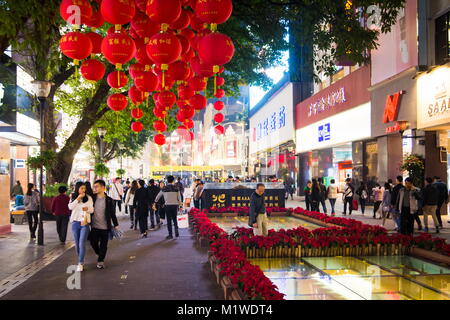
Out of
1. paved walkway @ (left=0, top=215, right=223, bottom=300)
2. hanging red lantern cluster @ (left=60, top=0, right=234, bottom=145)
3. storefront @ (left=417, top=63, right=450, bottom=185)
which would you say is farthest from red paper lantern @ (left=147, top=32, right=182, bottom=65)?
storefront @ (left=417, top=63, right=450, bottom=185)

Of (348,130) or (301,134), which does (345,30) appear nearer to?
(348,130)

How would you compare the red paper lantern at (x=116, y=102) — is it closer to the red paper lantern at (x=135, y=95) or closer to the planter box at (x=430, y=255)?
the red paper lantern at (x=135, y=95)

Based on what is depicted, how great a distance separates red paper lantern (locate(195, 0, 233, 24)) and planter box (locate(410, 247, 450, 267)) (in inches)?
298

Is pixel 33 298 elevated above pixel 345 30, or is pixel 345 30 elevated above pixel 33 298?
pixel 345 30

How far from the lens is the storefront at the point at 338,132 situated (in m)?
26.2

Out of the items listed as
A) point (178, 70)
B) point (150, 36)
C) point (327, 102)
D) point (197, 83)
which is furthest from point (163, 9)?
point (327, 102)

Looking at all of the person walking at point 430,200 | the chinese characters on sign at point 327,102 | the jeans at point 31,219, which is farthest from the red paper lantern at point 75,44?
the chinese characters on sign at point 327,102

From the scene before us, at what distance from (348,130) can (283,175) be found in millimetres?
18621

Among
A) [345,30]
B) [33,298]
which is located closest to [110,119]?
[345,30]

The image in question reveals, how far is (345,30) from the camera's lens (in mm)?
10867

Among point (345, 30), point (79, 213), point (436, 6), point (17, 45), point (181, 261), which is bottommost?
point (181, 261)

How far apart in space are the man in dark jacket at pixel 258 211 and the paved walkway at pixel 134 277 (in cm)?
151

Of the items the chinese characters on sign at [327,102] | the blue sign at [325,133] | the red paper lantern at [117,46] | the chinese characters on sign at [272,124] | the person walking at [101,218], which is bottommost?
the person walking at [101,218]

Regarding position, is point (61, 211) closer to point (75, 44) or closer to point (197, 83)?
point (197, 83)
